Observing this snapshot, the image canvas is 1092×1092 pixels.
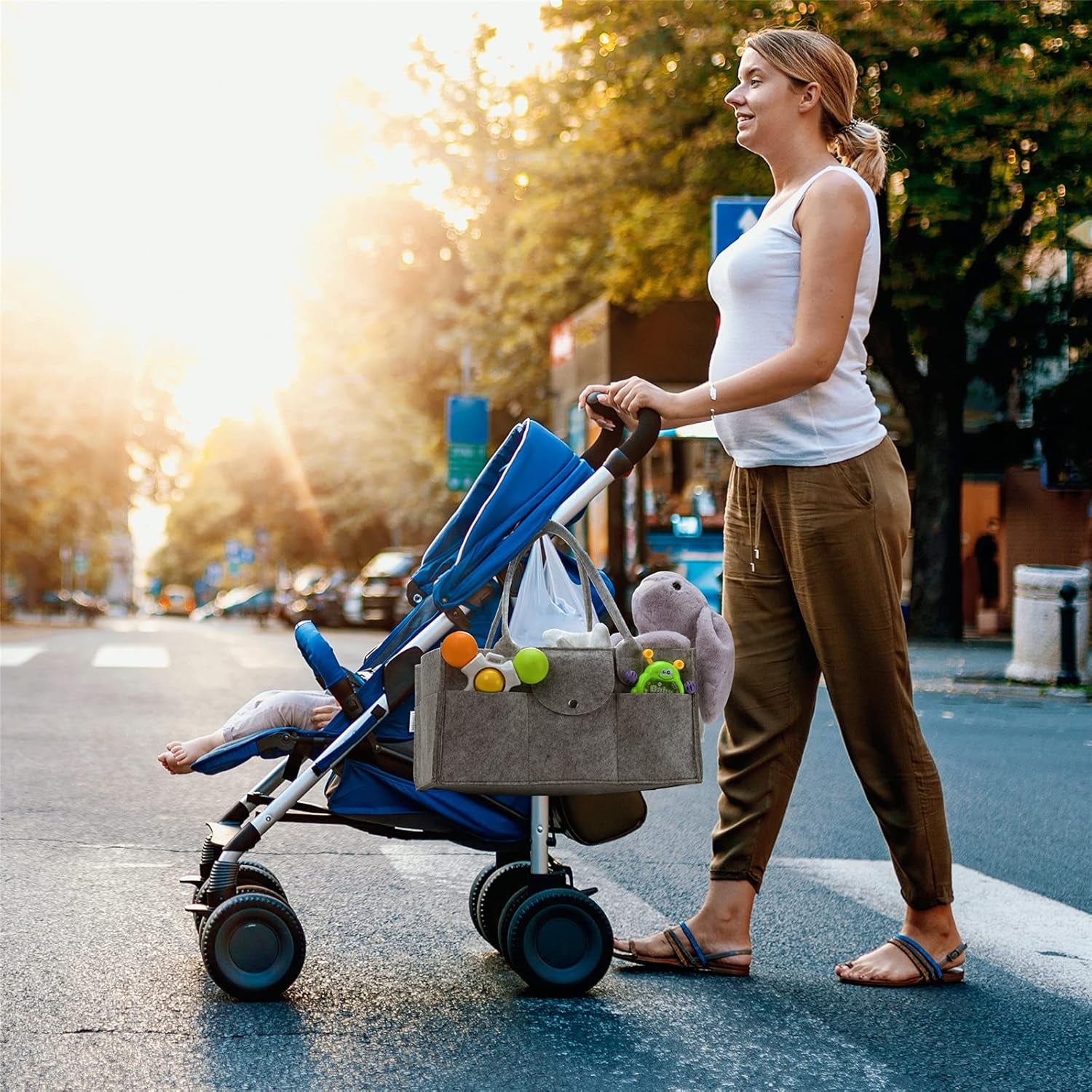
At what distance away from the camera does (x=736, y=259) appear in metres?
4.11

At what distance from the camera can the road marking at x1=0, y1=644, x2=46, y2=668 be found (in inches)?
650

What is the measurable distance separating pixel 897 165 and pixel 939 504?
7.21m

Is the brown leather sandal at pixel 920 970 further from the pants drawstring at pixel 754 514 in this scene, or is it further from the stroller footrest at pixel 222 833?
the stroller footrest at pixel 222 833

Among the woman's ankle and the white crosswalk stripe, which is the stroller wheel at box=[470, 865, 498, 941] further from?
the woman's ankle

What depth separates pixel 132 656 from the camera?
1855cm

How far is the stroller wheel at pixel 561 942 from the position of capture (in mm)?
3846

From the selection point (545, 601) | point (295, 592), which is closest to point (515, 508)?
point (545, 601)

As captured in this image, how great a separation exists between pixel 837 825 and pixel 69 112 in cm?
Result: 2981

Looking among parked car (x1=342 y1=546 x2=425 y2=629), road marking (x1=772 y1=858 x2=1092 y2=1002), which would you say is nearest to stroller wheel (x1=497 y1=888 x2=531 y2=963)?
road marking (x1=772 y1=858 x2=1092 y2=1002)

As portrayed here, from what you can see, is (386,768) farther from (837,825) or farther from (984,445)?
(984,445)

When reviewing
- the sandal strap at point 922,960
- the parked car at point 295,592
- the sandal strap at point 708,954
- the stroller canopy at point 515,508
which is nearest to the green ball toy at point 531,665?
the stroller canopy at point 515,508

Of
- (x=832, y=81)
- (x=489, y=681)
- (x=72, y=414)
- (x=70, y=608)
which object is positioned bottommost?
(x=70, y=608)

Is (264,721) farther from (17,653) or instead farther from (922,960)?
(17,653)

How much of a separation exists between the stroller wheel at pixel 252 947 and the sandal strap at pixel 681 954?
2.96ft
